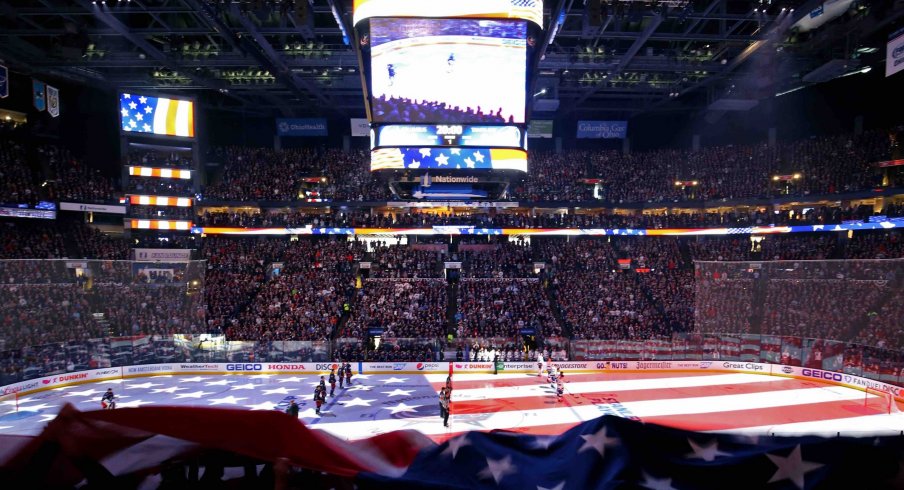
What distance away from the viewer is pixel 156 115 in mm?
39750

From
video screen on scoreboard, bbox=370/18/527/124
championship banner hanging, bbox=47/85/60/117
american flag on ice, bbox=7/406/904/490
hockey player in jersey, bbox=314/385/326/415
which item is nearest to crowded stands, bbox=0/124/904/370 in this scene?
video screen on scoreboard, bbox=370/18/527/124

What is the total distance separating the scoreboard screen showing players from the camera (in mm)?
21562

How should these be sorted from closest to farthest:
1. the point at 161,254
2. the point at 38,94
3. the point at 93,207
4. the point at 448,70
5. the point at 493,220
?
1. the point at 448,70
2. the point at 38,94
3. the point at 93,207
4. the point at 161,254
5. the point at 493,220

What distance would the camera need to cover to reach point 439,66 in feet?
69.7

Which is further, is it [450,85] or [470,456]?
[450,85]

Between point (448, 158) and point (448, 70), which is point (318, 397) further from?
point (448, 70)

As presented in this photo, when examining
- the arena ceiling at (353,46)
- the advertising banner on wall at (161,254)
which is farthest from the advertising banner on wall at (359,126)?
the advertising banner on wall at (161,254)

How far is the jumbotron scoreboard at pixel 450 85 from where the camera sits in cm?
2067

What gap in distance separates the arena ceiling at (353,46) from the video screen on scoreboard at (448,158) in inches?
232

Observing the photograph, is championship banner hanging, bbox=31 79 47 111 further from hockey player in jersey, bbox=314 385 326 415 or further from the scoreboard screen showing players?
hockey player in jersey, bbox=314 385 326 415

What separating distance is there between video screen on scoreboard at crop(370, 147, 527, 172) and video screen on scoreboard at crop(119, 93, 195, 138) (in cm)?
2636

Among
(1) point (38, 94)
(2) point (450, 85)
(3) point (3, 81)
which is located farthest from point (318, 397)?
(1) point (38, 94)

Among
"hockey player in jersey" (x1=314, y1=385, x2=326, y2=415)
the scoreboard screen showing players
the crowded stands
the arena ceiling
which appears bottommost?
"hockey player in jersey" (x1=314, y1=385, x2=326, y2=415)

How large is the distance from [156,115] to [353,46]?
63.7 feet
